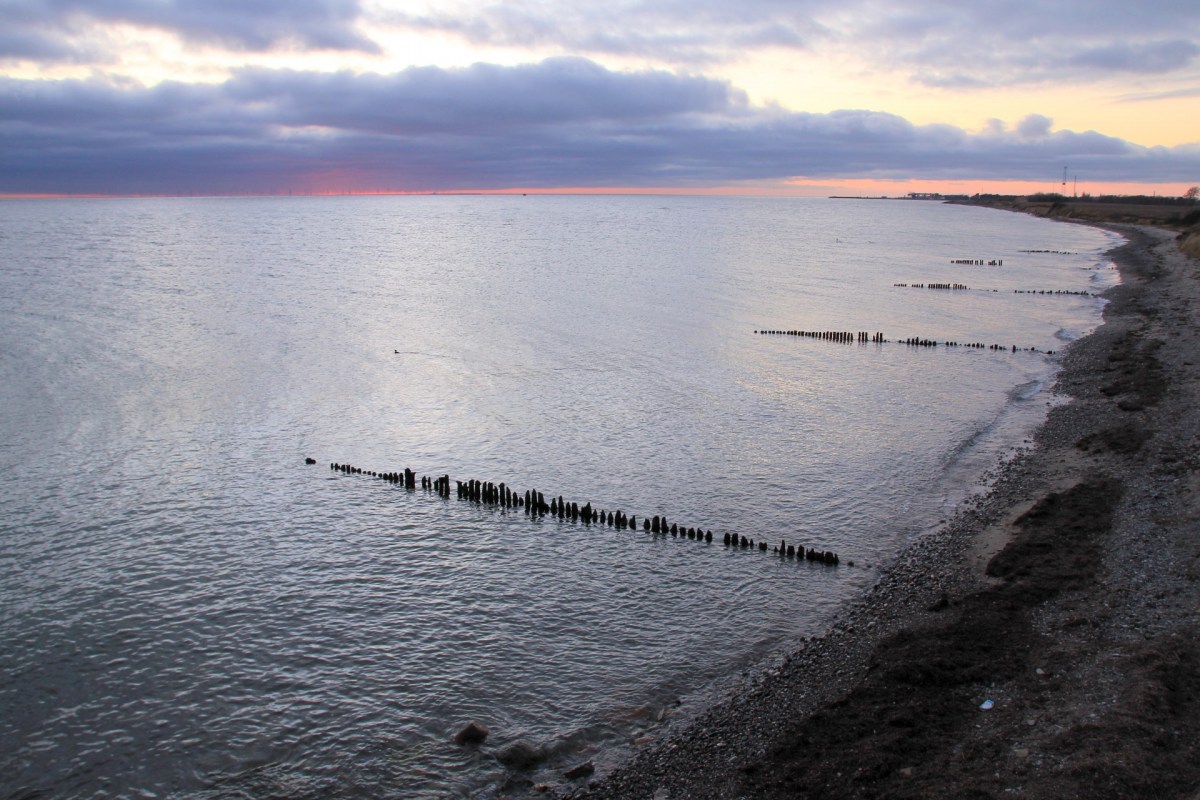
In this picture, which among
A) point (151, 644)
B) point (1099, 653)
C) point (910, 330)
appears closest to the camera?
point (1099, 653)

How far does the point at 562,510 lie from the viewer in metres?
28.7

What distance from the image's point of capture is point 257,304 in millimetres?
77750

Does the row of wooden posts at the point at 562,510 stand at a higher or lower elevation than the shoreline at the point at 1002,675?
lower

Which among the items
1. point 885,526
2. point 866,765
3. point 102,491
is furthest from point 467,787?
point 102,491

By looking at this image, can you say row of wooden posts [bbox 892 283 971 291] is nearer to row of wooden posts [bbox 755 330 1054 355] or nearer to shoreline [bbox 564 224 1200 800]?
row of wooden posts [bbox 755 330 1054 355]

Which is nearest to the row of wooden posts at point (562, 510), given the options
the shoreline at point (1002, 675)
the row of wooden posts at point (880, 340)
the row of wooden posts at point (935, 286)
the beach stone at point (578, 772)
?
the shoreline at point (1002, 675)

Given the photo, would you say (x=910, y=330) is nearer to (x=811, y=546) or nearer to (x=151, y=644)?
(x=811, y=546)

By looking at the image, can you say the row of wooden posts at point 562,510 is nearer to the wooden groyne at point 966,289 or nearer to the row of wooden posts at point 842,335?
the row of wooden posts at point 842,335

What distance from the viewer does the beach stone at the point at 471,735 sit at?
1647 cm

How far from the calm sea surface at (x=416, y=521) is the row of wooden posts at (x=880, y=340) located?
6.48 ft

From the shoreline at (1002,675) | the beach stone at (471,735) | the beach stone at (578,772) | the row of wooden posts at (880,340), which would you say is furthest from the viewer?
the row of wooden posts at (880,340)

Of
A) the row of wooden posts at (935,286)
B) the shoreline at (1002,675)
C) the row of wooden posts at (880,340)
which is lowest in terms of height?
the shoreline at (1002,675)

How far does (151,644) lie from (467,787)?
10.1m

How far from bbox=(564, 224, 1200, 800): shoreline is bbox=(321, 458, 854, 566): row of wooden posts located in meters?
3.36
